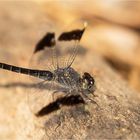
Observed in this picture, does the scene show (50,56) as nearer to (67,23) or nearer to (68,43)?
(68,43)

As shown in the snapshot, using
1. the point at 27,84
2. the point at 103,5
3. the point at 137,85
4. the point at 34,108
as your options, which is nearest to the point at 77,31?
the point at 27,84

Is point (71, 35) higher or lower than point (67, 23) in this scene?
lower

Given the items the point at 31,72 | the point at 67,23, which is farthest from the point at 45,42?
the point at 67,23

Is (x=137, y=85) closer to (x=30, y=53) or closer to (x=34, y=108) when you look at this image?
(x=30, y=53)

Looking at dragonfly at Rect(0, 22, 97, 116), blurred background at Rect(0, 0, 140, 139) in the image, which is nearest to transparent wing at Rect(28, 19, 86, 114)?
dragonfly at Rect(0, 22, 97, 116)

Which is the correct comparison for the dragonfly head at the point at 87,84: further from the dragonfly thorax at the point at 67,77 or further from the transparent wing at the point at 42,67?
the transparent wing at the point at 42,67

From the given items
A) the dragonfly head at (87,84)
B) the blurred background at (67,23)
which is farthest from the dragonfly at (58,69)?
the blurred background at (67,23)

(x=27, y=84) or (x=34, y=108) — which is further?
(x=27, y=84)
